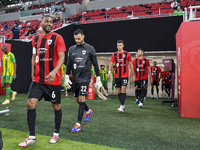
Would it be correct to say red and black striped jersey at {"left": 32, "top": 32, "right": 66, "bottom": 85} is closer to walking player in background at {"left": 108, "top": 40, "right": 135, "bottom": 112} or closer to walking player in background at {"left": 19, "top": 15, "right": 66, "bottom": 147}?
walking player in background at {"left": 19, "top": 15, "right": 66, "bottom": 147}

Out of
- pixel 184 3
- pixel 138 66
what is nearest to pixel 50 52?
pixel 138 66

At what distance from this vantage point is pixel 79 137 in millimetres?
3104

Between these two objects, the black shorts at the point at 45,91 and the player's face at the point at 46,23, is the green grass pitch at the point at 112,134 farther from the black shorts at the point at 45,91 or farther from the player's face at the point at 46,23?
the player's face at the point at 46,23

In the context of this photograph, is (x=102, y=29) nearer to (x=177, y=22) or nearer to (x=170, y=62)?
(x=177, y=22)

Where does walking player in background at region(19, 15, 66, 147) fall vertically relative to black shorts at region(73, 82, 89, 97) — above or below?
above

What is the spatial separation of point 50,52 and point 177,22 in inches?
393

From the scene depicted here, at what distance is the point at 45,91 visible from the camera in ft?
9.07

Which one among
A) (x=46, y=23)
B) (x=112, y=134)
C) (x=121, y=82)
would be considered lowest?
(x=112, y=134)

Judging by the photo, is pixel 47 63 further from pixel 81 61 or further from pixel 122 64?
pixel 122 64

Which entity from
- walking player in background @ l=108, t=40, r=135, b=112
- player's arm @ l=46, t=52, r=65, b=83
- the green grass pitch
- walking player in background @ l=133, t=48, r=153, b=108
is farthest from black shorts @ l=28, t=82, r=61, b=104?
walking player in background @ l=133, t=48, r=153, b=108

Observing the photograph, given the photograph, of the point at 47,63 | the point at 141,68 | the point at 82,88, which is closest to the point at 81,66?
the point at 82,88

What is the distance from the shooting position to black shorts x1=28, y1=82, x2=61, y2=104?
2.72m

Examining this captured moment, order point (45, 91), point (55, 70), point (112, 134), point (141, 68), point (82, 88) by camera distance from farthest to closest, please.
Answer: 1. point (141, 68)
2. point (82, 88)
3. point (112, 134)
4. point (45, 91)
5. point (55, 70)

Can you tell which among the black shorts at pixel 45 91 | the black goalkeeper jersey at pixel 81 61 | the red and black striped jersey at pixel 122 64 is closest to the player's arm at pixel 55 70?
the black shorts at pixel 45 91
